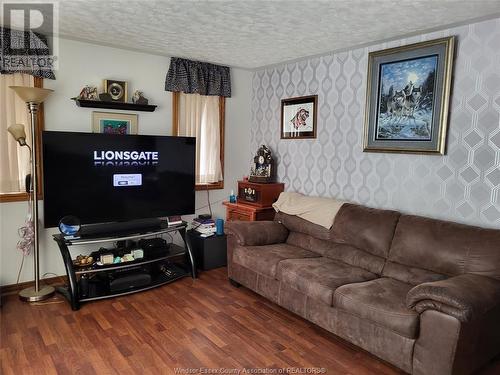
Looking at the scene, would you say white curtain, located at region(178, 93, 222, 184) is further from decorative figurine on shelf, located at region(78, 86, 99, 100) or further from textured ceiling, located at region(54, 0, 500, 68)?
decorative figurine on shelf, located at region(78, 86, 99, 100)

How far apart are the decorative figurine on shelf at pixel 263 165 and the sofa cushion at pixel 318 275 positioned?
4.84 feet

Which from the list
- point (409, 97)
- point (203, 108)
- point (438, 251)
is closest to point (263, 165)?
point (203, 108)

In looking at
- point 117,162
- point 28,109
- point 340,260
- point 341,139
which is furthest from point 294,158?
Result: point 28,109

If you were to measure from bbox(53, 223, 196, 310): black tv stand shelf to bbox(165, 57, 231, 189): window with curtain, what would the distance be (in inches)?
37.9

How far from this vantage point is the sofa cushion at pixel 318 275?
273 centimetres

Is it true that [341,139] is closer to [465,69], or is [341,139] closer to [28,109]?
[465,69]

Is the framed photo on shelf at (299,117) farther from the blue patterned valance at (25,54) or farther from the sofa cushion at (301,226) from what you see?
the blue patterned valance at (25,54)

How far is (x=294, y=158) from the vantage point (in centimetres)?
434

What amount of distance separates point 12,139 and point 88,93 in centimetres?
78

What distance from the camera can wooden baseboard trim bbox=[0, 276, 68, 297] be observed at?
339 centimetres

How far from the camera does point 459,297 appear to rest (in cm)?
206

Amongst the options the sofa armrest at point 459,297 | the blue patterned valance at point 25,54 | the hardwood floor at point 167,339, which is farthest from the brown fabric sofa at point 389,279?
the blue patterned valance at point 25,54

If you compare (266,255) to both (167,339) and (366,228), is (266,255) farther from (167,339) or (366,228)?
(167,339)

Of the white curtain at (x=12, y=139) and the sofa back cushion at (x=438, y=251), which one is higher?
the white curtain at (x=12, y=139)
